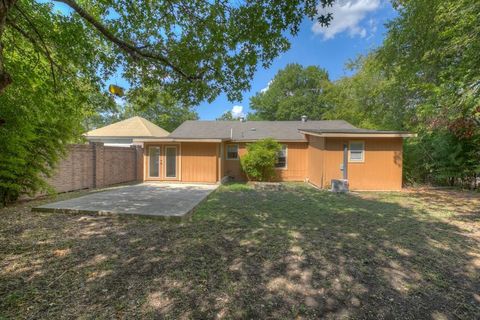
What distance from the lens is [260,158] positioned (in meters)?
12.3

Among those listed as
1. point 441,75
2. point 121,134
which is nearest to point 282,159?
point 441,75

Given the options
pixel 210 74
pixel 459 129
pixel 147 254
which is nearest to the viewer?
pixel 147 254

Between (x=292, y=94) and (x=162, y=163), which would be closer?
(x=162, y=163)

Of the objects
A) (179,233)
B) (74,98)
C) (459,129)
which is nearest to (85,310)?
(179,233)

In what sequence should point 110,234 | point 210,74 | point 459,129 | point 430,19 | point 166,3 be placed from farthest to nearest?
point 430,19 → point 459,129 → point 210,74 → point 166,3 → point 110,234

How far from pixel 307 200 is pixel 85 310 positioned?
22.3ft

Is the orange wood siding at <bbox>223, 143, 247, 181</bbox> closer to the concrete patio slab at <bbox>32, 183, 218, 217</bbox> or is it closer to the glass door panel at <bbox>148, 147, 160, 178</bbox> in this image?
the glass door panel at <bbox>148, 147, 160, 178</bbox>

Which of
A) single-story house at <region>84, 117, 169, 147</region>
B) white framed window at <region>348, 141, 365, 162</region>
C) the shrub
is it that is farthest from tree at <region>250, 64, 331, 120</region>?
white framed window at <region>348, 141, 365, 162</region>

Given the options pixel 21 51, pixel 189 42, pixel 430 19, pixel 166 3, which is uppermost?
pixel 430 19

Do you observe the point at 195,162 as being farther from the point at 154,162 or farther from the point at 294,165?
the point at 294,165

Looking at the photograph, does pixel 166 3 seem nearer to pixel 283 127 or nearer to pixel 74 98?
pixel 74 98

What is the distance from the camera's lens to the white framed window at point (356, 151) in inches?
424

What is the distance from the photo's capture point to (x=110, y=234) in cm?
447

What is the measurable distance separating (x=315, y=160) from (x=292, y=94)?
26.1 meters
